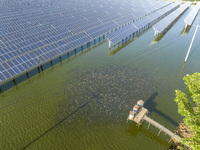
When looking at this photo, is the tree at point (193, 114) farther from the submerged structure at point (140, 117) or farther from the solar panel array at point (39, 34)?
the solar panel array at point (39, 34)

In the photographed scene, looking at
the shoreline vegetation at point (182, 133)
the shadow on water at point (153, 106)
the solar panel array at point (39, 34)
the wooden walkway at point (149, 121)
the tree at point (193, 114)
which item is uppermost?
the tree at point (193, 114)

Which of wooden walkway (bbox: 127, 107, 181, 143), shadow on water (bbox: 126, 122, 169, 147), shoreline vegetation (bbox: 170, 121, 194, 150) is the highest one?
wooden walkway (bbox: 127, 107, 181, 143)

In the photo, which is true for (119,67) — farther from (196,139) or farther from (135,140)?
(196,139)

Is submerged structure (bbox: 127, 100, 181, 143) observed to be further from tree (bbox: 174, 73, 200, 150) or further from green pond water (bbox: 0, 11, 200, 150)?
tree (bbox: 174, 73, 200, 150)

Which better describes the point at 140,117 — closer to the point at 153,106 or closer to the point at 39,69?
the point at 153,106

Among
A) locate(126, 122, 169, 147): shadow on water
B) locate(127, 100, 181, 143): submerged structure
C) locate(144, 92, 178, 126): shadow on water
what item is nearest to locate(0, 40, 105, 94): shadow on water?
locate(144, 92, 178, 126): shadow on water

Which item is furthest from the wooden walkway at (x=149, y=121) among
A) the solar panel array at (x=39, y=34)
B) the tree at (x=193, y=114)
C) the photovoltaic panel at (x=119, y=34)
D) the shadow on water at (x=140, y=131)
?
the photovoltaic panel at (x=119, y=34)

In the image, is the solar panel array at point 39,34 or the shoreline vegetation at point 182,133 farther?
the solar panel array at point 39,34

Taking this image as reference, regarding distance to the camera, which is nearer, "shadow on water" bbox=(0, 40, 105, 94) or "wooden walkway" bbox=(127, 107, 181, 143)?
"wooden walkway" bbox=(127, 107, 181, 143)

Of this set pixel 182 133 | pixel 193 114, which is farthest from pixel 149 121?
pixel 193 114
